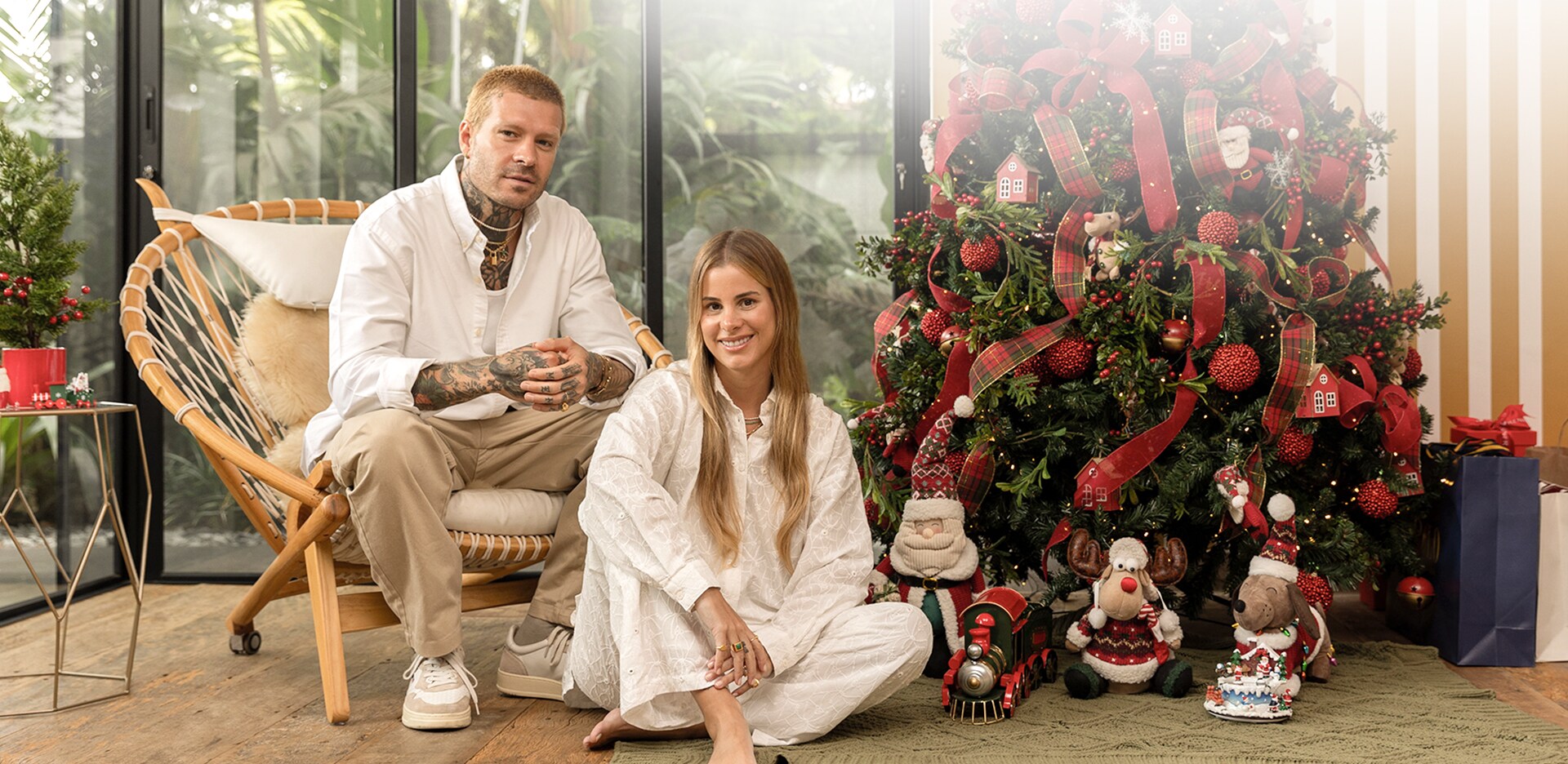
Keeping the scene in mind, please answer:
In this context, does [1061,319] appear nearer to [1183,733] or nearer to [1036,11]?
[1036,11]

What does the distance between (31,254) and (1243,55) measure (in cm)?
225

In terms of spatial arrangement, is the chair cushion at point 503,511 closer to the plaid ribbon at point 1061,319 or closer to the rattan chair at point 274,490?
the rattan chair at point 274,490

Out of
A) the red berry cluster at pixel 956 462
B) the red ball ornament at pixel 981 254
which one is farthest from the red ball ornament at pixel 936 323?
the red berry cluster at pixel 956 462

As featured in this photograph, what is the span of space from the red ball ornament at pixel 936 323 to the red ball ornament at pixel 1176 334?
17.2 inches

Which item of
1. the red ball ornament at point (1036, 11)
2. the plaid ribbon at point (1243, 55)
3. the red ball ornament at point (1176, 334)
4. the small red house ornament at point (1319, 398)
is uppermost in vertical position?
the red ball ornament at point (1036, 11)

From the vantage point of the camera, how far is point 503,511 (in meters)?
2.16

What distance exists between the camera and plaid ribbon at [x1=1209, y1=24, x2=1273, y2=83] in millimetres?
2270

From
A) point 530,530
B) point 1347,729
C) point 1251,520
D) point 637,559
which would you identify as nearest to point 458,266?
point 530,530

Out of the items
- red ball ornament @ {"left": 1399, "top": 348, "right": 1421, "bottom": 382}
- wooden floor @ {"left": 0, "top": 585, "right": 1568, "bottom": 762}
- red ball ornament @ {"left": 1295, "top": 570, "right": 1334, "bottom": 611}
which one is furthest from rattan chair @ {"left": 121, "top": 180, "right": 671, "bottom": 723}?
red ball ornament @ {"left": 1399, "top": 348, "right": 1421, "bottom": 382}

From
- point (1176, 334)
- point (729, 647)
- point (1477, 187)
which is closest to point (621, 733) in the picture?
point (729, 647)

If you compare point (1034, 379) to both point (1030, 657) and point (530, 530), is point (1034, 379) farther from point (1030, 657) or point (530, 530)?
point (530, 530)

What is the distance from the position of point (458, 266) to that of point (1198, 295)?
140 centimetres

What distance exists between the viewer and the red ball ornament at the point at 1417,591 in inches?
97.5

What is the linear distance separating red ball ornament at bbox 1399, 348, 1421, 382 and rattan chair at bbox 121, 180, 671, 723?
5.13ft
